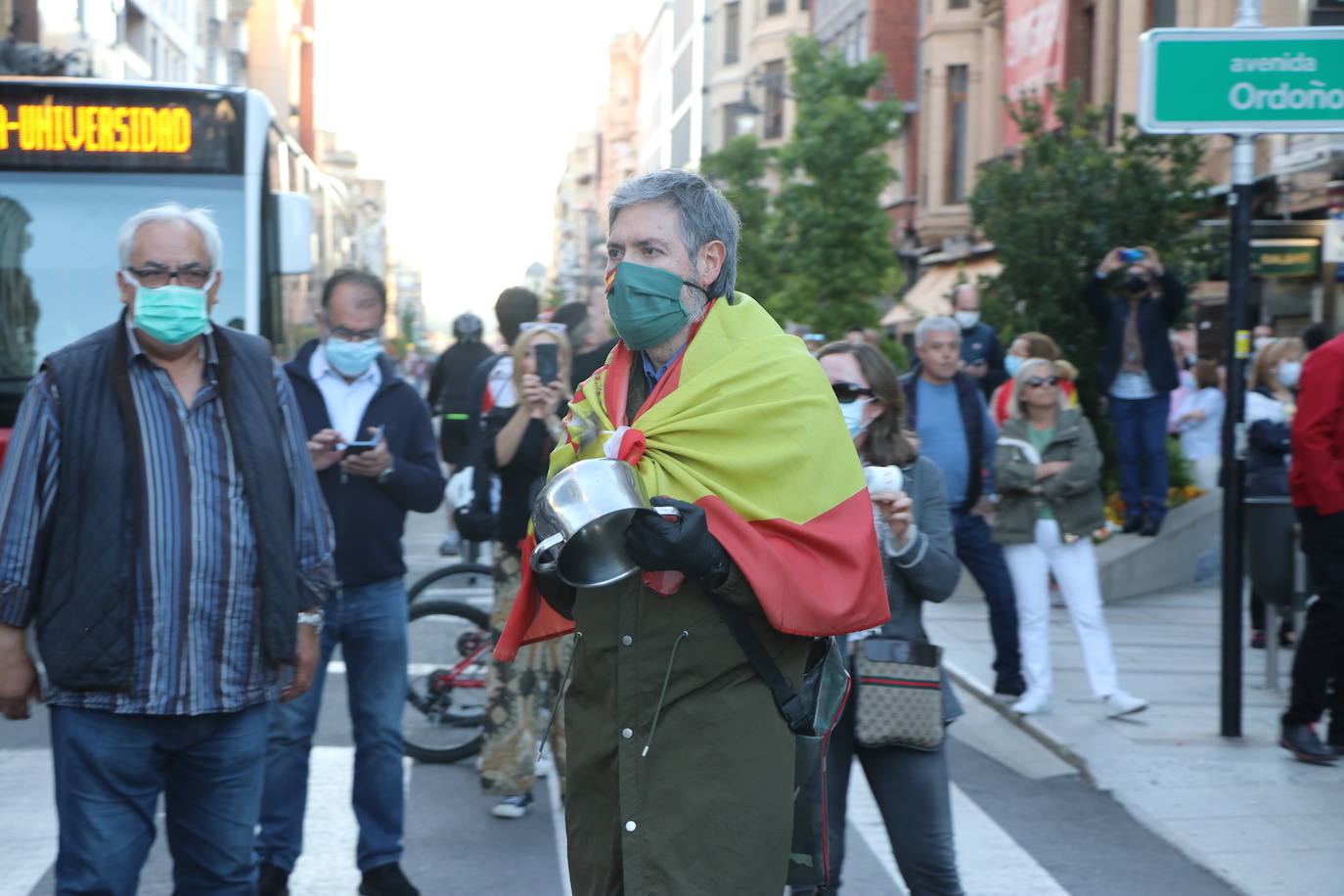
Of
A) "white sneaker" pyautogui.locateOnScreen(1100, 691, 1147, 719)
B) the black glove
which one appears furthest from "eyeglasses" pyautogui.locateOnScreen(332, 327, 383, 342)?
"white sneaker" pyautogui.locateOnScreen(1100, 691, 1147, 719)

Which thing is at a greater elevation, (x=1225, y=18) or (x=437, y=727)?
(x=1225, y=18)

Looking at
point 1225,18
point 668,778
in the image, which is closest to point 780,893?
point 668,778

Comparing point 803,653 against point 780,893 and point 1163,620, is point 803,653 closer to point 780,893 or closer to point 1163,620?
point 780,893

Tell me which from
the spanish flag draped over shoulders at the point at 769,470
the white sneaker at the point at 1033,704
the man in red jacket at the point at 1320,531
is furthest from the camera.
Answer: the white sneaker at the point at 1033,704

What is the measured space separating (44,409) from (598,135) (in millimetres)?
159463

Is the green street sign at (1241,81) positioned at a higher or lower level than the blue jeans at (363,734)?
higher

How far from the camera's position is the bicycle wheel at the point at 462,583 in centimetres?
829

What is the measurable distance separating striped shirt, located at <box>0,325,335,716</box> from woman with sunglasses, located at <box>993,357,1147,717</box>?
5522 mm

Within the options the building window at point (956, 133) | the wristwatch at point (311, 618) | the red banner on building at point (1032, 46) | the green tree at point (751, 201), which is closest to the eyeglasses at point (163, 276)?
the wristwatch at point (311, 618)

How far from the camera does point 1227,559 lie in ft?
25.7

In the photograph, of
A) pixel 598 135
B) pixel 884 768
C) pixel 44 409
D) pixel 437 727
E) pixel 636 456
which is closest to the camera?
pixel 636 456

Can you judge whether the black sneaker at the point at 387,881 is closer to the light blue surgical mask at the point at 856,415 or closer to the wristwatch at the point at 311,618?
the wristwatch at the point at 311,618

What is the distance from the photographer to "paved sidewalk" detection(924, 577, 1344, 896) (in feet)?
20.3

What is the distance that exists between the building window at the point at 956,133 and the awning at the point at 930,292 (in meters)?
1.67
